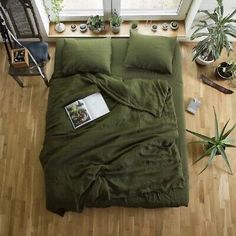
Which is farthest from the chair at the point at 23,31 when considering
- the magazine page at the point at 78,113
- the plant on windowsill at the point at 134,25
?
the plant on windowsill at the point at 134,25

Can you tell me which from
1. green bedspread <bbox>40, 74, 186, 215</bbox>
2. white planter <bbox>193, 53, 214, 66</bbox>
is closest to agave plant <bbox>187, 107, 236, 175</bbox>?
green bedspread <bbox>40, 74, 186, 215</bbox>

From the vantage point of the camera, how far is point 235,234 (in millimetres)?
2770

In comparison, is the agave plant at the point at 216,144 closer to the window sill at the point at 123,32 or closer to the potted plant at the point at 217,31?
the potted plant at the point at 217,31

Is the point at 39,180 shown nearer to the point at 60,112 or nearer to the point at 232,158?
the point at 60,112

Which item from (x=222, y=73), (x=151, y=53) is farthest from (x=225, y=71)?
(x=151, y=53)

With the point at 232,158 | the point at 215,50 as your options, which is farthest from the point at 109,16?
the point at 232,158

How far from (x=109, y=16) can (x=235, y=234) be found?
96.5 inches

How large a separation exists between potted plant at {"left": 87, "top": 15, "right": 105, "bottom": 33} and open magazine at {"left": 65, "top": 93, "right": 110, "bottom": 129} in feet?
2.80

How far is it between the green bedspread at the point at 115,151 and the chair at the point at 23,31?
369mm

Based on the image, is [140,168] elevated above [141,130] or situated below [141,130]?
below

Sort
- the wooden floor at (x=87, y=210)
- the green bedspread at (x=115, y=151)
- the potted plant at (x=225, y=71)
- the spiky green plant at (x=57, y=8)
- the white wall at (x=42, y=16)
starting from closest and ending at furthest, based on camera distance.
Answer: the green bedspread at (x=115, y=151) < the wooden floor at (x=87, y=210) < the white wall at (x=42, y=16) < the spiky green plant at (x=57, y=8) < the potted plant at (x=225, y=71)

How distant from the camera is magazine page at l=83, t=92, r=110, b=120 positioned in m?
2.72

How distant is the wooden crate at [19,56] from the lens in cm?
278

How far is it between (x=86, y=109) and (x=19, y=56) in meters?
0.78
